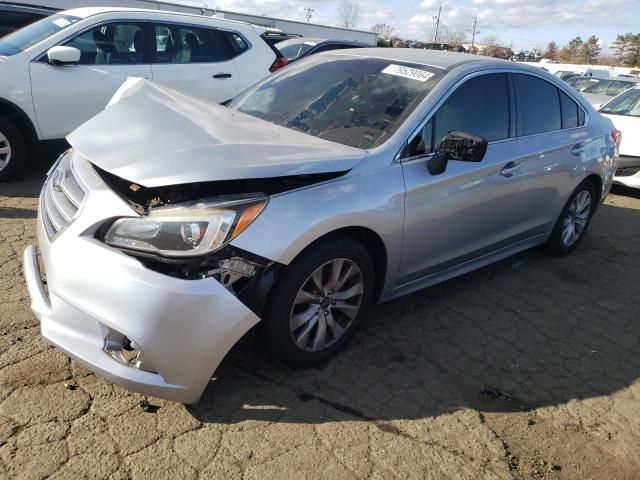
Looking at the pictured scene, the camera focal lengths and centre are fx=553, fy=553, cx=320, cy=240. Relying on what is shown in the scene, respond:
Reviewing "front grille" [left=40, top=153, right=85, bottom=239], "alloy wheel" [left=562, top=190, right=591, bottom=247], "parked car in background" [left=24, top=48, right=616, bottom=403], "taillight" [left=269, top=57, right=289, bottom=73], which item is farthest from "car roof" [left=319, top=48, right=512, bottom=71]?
"taillight" [left=269, top=57, right=289, bottom=73]

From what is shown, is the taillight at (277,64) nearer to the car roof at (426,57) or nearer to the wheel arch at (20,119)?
the wheel arch at (20,119)

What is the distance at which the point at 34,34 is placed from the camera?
5895 millimetres

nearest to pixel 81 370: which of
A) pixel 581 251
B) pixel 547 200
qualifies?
pixel 547 200

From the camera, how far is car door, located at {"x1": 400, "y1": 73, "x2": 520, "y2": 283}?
3.26 m

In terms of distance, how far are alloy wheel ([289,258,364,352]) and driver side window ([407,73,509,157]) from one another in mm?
829

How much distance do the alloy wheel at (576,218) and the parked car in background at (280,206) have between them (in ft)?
2.65

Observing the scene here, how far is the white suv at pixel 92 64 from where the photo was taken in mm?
5543

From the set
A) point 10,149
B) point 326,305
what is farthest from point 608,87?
point 326,305

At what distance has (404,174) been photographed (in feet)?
10.3

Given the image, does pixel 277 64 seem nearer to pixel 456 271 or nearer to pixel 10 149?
pixel 10 149

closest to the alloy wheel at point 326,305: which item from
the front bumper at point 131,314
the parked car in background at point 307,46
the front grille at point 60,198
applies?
the front bumper at point 131,314

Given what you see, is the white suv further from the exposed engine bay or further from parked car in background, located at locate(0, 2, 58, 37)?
the exposed engine bay

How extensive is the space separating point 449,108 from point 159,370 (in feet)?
7.62

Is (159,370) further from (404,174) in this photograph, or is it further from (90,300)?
(404,174)
